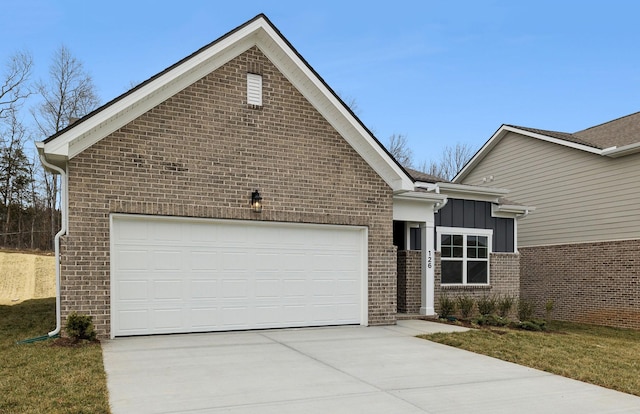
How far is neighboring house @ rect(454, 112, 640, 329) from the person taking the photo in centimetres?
1727

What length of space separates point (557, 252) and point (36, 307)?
1830cm

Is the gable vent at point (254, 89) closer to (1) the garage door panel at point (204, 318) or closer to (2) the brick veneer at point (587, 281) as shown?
(1) the garage door panel at point (204, 318)

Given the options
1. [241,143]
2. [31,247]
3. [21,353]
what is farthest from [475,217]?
[31,247]

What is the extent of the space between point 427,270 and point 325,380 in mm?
8065

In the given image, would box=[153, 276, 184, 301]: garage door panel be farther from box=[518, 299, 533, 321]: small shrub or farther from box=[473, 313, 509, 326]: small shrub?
box=[518, 299, 533, 321]: small shrub

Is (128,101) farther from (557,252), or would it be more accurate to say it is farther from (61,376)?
(557,252)

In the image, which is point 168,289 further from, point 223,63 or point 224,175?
point 223,63

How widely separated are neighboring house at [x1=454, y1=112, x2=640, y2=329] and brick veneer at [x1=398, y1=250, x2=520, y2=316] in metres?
3.45

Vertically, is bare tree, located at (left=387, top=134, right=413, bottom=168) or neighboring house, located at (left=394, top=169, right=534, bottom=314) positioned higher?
bare tree, located at (left=387, top=134, right=413, bottom=168)

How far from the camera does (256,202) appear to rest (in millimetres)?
10898

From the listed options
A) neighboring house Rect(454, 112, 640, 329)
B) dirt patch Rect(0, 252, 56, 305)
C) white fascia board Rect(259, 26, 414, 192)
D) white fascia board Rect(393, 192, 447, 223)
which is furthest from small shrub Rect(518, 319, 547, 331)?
dirt patch Rect(0, 252, 56, 305)

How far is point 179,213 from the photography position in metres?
10.3

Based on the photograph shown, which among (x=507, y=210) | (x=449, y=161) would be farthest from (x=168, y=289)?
(x=449, y=161)

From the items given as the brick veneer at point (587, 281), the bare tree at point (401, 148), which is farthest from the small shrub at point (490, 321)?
the bare tree at point (401, 148)
